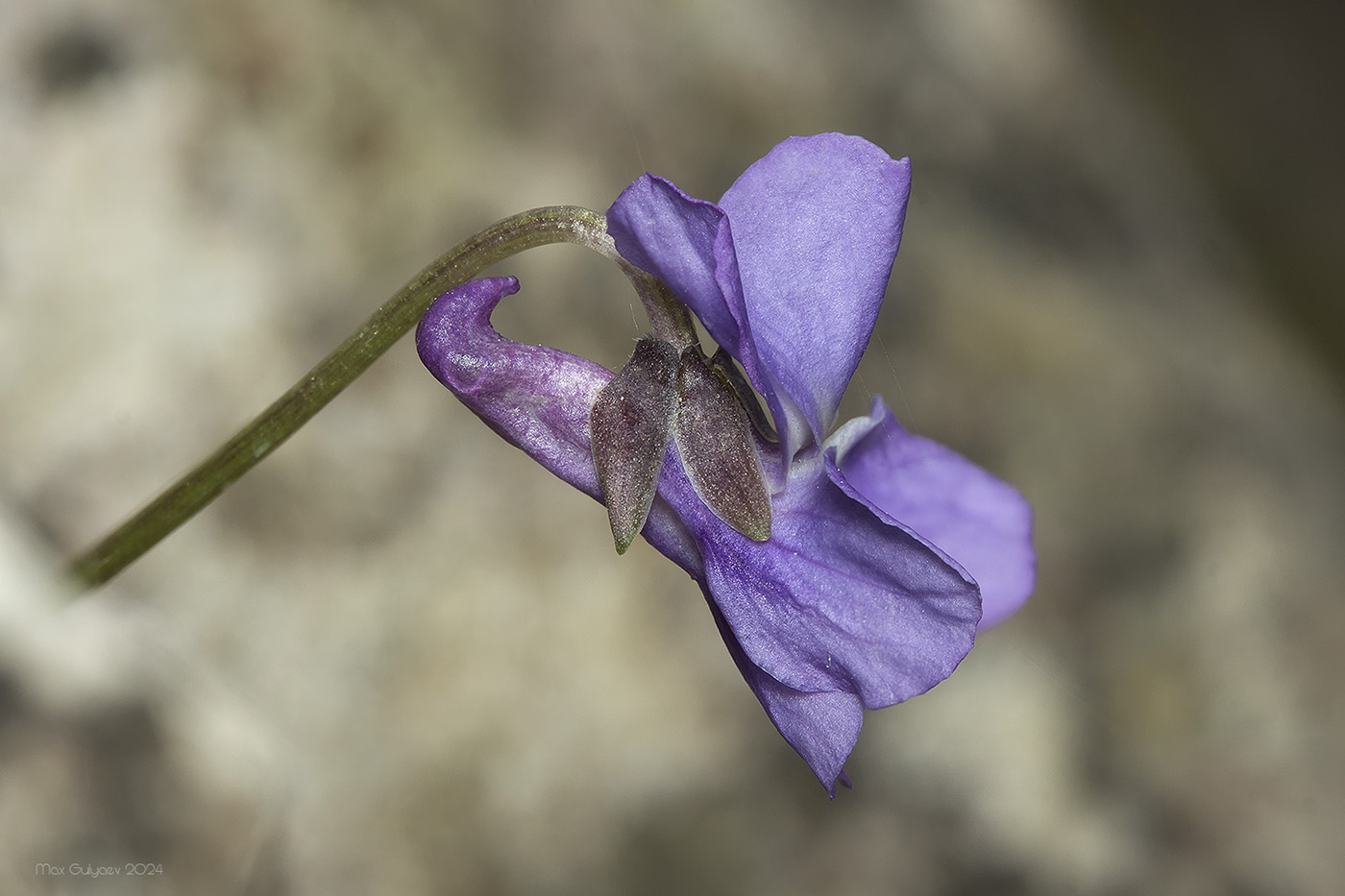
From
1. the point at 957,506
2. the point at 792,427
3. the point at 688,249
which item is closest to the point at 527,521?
the point at 957,506

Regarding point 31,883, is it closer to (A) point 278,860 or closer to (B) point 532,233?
(A) point 278,860

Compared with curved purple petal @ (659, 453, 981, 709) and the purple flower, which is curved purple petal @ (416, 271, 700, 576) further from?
curved purple petal @ (659, 453, 981, 709)

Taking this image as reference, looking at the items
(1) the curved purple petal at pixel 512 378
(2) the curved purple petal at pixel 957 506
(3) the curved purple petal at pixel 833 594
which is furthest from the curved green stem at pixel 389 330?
(2) the curved purple petal at pixel 957 506

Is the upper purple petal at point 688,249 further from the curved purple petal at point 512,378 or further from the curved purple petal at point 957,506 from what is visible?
the curved purple petal at point 957,506

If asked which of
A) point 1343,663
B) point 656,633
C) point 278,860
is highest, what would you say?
point 1343,663

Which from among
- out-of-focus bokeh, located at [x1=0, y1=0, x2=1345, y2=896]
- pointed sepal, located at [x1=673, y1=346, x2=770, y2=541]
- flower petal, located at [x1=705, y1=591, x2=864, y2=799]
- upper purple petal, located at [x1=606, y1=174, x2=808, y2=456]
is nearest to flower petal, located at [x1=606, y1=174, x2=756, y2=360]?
upper purple petal, located at [x1=606, y1=174, x2=808, y2=456]

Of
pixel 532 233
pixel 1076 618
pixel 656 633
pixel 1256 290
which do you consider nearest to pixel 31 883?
pixel 656 633

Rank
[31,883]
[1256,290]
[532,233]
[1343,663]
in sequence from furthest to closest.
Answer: [1256,290], [1343,663], [31,883], [532,233]
